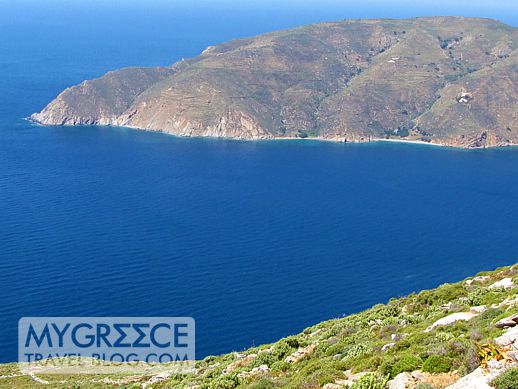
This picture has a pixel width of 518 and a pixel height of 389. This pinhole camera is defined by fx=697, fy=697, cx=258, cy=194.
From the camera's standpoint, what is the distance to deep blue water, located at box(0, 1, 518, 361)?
311 feet

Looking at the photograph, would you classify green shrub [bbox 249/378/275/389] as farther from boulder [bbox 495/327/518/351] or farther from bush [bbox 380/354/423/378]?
boulder [bbox 495/327/518/351]

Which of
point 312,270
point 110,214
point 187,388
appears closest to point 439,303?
point 187,388

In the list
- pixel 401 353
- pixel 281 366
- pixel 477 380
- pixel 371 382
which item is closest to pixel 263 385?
pixel 281 366

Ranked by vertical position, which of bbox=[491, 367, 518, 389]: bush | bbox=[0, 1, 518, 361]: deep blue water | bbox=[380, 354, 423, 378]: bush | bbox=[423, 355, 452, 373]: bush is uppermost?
bbox=[491, 367, 518, 389]: bush

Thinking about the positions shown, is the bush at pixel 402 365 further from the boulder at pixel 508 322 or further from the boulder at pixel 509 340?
the boulder at pixel 508 322

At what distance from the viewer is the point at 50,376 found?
50.1 m

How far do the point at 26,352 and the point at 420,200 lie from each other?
9581cm

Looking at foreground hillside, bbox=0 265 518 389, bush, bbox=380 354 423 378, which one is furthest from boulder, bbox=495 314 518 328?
bush, bbox=380 354 423 378

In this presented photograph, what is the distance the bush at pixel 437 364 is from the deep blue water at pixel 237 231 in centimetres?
6108

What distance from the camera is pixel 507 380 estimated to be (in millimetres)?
18953

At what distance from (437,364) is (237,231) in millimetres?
103733

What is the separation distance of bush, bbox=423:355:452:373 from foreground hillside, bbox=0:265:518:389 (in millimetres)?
32

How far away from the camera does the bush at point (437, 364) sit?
22214mm

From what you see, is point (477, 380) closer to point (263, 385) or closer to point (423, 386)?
point (423, 386)
